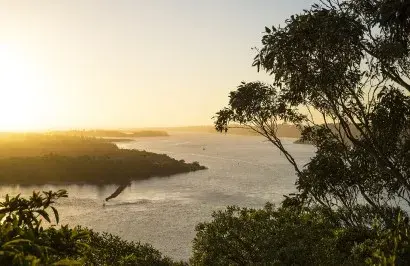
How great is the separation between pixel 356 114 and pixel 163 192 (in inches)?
3358

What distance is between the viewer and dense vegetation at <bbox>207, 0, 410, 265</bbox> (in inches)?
607

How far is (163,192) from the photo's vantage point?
3942 inches

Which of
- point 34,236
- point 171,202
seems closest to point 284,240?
point 34,236

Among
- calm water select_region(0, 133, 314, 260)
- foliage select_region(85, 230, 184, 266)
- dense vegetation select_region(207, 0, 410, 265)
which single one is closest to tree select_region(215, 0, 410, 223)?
dense vegetation select_region(207, 0, 410, 265)

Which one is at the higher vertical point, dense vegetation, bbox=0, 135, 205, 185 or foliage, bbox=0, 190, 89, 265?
foliage, bbox=0, 190, 89, 265

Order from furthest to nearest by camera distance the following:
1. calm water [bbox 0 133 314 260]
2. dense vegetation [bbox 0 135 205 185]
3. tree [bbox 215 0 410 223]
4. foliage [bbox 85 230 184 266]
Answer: dense vegetation [bbox 0 135 205 185]
calm water [bbox 0 133 314 260]
foliage [bbox 85 230 184 266]
tree [bbox 215 0 410 223]

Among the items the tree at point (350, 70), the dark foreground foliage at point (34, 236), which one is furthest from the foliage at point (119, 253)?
the dark foreground foliage at point (34, 236)

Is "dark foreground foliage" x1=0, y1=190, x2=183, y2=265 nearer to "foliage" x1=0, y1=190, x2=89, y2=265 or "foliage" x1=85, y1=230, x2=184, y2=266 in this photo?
"foliage" x1=0, y1=190, x2=89, y2=265

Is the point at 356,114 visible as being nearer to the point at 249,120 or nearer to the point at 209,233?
the point at 249,120

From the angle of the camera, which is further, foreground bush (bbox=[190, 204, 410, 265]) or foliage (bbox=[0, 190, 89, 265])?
foreground bush (bbox=[190, 204, 410, 265])

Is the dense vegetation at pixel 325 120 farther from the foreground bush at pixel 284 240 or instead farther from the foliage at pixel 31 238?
the foliage at pixel 31 238

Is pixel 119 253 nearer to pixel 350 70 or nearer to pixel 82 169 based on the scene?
pixel 350 70

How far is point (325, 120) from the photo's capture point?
68.4 feet

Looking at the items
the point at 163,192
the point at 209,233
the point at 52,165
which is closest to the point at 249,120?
the point at 209,233
